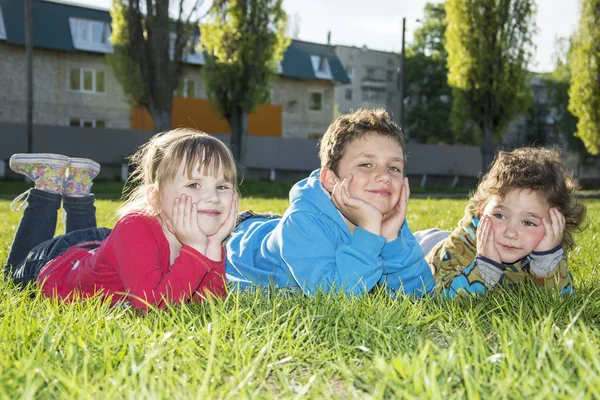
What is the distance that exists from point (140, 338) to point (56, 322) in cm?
42

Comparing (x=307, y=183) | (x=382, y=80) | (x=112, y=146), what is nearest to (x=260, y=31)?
(x=112, y=146)

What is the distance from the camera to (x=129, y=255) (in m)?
3.19

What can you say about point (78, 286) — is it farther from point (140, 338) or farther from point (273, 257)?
point (140, 338)

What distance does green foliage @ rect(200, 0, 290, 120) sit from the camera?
23062 mm

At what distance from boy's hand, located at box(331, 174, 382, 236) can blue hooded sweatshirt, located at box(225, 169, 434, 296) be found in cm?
6

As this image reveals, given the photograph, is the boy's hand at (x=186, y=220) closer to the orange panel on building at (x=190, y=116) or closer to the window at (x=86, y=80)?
the orange panel on building at (x=190, y=116)

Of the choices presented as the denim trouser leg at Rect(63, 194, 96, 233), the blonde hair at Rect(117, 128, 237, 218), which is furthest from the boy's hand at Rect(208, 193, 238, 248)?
the denim trouser leg at Rect(63, 194, 96, 233)

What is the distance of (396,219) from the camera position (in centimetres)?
354

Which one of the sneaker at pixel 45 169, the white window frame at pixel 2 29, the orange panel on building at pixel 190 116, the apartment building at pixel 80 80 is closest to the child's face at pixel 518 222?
the sneaker at pixel 45 169

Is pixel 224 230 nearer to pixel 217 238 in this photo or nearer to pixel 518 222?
pixel 217 238

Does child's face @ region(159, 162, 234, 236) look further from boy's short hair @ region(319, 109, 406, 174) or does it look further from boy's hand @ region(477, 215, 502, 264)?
boy's hand @ region(477, 215, 502, 264)

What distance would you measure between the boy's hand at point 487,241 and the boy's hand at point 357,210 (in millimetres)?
598

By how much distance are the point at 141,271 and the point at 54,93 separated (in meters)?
28.8

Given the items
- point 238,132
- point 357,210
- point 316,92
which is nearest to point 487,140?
point 238,132
